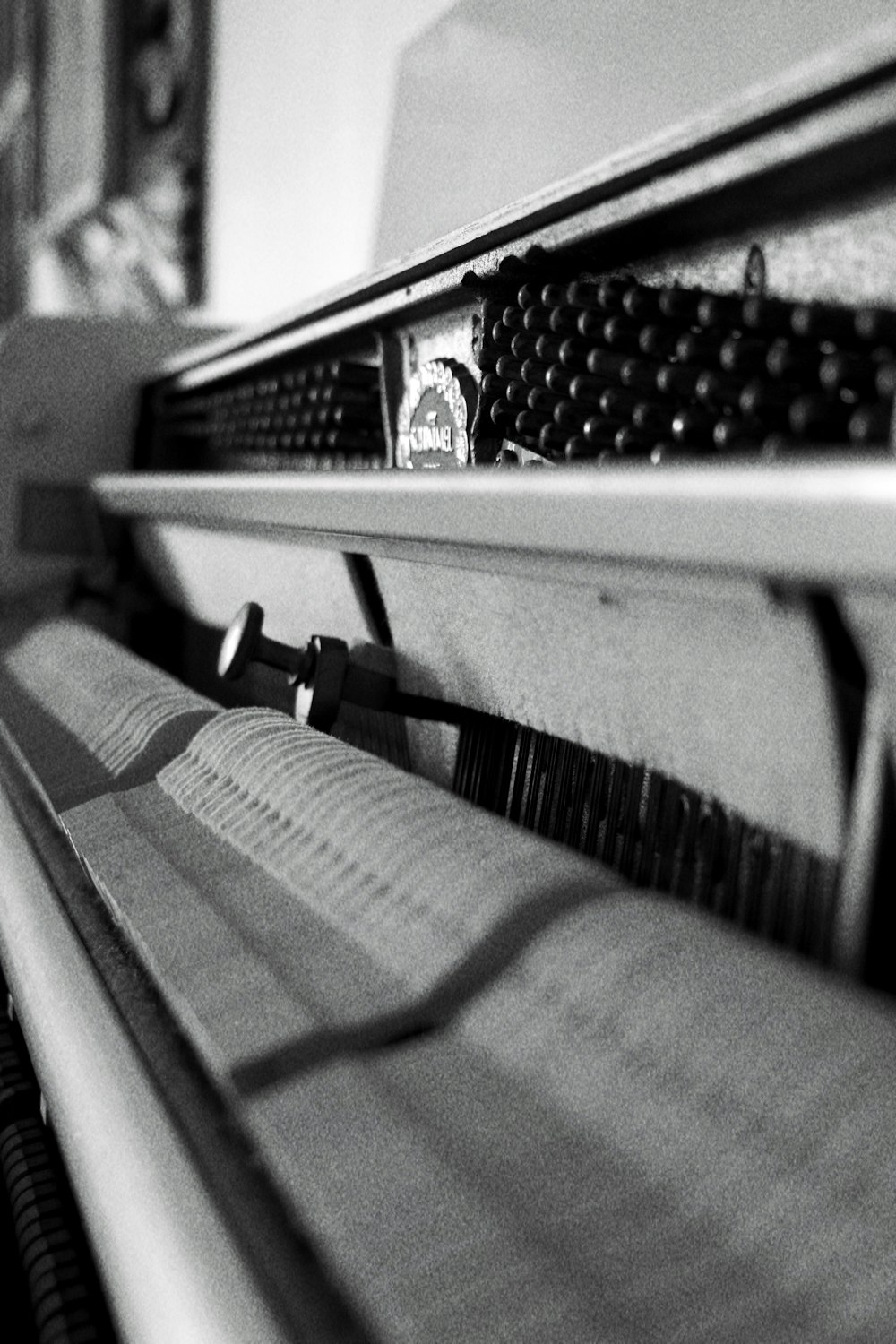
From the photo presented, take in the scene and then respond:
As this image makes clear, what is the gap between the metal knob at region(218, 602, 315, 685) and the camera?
1.46 meters

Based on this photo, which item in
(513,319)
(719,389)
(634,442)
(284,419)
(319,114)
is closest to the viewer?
(719,389)

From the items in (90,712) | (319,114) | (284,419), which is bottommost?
(90,712)

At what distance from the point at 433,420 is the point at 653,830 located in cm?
56

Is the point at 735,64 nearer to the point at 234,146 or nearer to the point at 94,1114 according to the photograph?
the point at 94,1114

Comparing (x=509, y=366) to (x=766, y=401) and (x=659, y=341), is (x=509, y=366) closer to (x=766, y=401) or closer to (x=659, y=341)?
(x=659, y=341)

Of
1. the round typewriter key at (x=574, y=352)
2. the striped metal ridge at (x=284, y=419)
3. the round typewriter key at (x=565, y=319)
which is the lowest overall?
the striped metal ridge at (x=284, y=419)

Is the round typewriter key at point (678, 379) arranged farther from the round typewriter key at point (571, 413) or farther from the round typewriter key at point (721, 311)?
the round typewriter key at point (571, 413)

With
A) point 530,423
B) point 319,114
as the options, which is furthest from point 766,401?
point 319,114

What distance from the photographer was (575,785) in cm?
124

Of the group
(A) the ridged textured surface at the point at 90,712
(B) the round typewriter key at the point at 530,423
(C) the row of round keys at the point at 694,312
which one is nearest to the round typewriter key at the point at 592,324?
(C) the row of round keys at the point at 694,312

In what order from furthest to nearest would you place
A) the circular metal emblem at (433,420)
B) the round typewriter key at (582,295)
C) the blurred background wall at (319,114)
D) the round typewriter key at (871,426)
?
the blurred background wall at (319,114) < the circular metal emblem at (433,420) < the round typewriter key at (582,295) < the round typewriter key at (871,426)

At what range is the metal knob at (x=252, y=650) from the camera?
1.46m

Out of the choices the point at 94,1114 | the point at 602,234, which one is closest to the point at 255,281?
the point at 602,234

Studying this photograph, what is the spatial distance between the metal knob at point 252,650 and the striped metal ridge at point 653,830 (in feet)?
0.77
